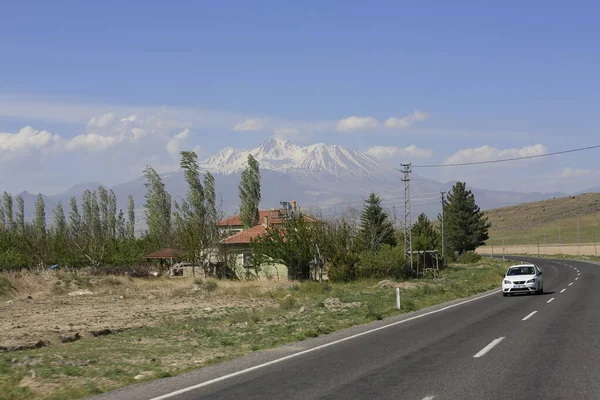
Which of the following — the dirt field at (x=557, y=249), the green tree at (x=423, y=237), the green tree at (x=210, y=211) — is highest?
the green tree at (x=210, y=211)

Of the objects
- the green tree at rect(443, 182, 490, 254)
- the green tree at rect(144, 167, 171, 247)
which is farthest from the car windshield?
the green tree at rect(443, 182, 490, 254)

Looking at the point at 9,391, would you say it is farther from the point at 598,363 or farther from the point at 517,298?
the point at 517,298

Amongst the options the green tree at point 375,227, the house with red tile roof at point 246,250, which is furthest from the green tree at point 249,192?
the green tree at point 375,227

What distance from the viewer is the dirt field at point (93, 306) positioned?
73.0 feet

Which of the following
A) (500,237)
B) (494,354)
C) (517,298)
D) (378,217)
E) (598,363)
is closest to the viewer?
(598,363)

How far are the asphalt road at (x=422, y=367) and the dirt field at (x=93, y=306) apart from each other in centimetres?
835

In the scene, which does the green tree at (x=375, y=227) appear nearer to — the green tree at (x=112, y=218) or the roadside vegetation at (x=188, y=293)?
the roadside vegetation at (x=188, y=293)

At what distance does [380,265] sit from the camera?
166ft

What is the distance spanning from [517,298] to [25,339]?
20302mm

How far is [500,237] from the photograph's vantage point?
193 meters

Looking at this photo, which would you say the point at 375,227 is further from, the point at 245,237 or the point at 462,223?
the point at 462,223

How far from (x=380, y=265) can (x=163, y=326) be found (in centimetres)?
2875

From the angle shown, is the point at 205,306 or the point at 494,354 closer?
the point at 494,354

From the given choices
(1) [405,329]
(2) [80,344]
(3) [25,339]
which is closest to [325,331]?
(1) [405,329]
